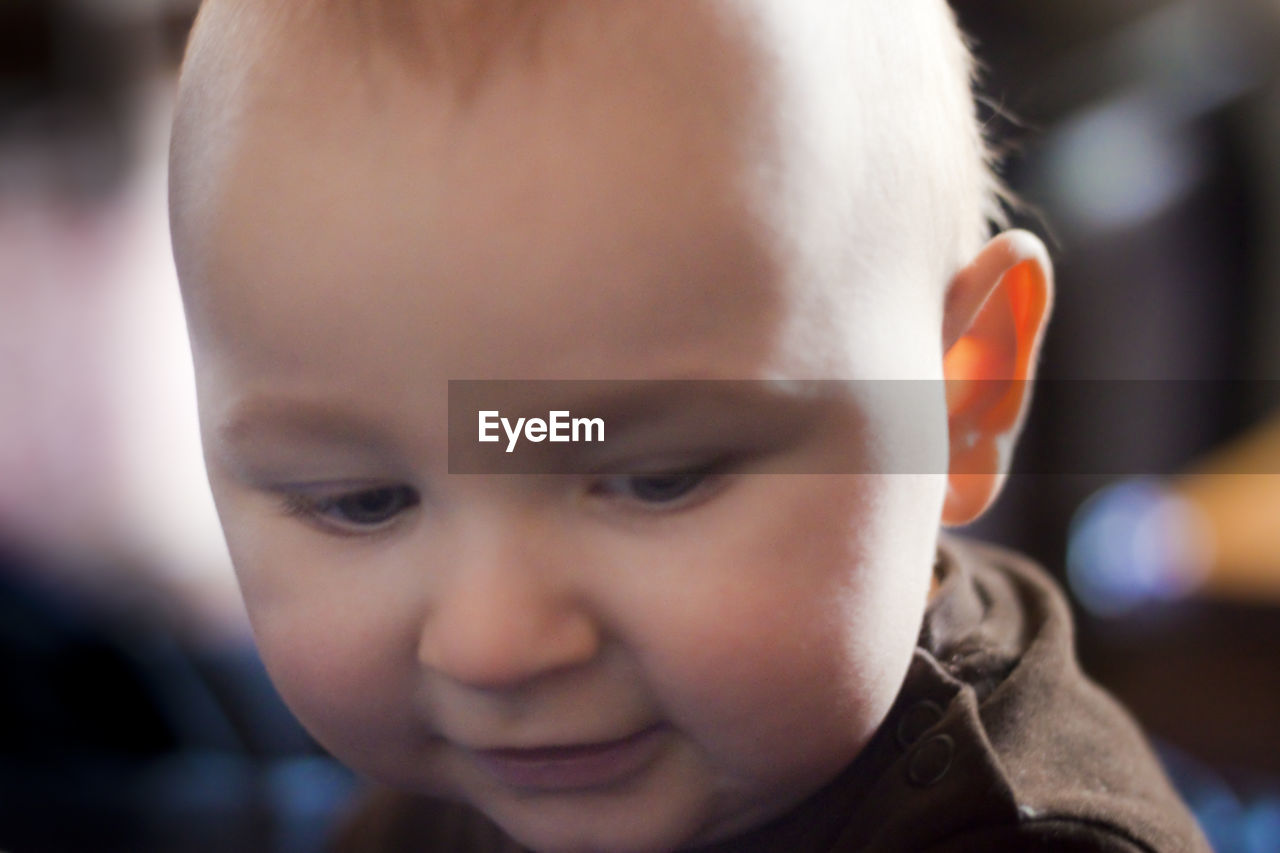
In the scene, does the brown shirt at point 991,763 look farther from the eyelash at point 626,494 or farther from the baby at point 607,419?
the eyelash at point 626,494

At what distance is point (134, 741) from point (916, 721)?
30.5 inches

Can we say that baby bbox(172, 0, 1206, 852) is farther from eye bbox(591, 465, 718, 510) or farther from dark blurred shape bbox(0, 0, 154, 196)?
dark blurred shape bbox(0, 0, 154, 196)

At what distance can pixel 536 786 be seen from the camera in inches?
13.8

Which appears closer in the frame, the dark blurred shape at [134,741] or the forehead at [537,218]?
the forehead at [537,218]

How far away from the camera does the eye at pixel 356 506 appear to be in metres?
0.33

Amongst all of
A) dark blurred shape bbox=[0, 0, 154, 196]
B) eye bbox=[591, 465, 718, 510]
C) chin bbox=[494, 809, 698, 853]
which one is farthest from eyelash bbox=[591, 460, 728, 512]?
dark blurred shape bbox=[0, 0, 154, 196]

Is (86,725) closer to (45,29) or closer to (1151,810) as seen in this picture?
(45,29)

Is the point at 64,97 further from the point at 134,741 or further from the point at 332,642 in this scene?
the point at 332,642

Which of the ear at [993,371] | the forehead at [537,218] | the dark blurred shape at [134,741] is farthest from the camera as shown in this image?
the dark blurred shape at [134,741]

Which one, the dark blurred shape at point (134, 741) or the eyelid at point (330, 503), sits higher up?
the eyelid at point (330, 503)

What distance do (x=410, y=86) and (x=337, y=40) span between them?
0.03 m

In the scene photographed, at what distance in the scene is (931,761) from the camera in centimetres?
35

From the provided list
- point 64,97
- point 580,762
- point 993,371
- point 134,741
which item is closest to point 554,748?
point 580,762

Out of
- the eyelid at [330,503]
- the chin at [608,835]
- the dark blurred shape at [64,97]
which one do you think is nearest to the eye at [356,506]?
the eyelid at [330,503]
